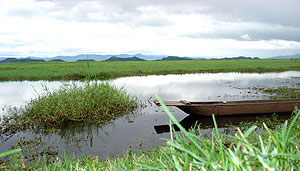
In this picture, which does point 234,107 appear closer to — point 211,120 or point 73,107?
point 211,120

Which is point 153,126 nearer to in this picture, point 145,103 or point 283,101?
point 145,103

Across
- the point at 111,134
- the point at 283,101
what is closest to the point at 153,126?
the point at 111,134

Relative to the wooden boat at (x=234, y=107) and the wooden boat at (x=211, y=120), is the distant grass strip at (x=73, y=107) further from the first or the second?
the wooden boat at (x=211, y=120)

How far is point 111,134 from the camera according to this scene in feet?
24.0

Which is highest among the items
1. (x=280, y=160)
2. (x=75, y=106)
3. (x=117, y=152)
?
(x=280, y=160)

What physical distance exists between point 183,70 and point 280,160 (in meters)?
28.6

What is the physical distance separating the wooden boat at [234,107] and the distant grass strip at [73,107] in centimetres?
202

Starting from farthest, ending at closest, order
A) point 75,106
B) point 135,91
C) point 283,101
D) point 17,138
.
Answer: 1. point 135,91
2. point 283,101
3. point 75,106
4. point 17,138

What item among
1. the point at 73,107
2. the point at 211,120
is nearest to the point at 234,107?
the point at 211,120

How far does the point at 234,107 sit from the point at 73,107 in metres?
5.78

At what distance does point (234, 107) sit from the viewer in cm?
867

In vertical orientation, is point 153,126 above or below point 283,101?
below

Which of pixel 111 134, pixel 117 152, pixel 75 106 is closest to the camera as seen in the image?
pixel 117 152

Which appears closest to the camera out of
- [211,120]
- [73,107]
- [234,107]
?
[73,107]
